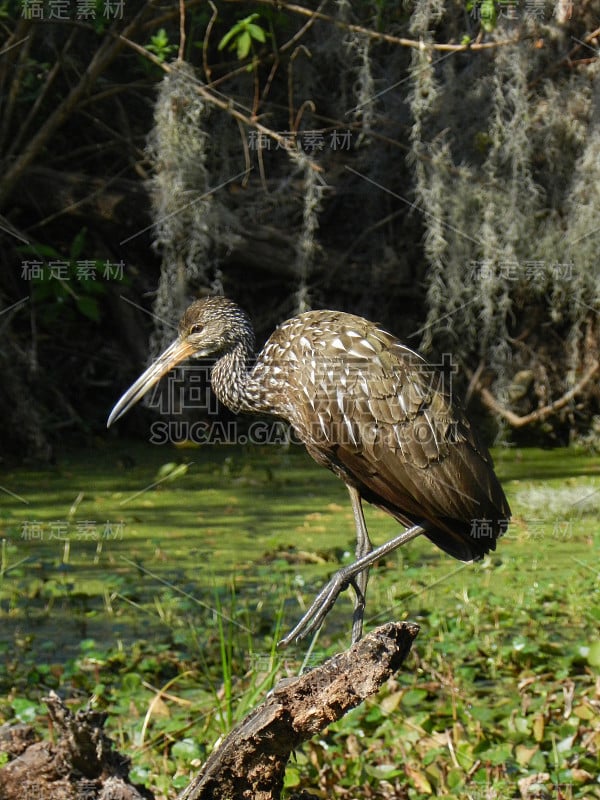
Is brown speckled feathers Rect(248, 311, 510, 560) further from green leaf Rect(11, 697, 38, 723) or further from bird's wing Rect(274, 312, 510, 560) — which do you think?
green leaf Rect(11, 697, 38, 723)

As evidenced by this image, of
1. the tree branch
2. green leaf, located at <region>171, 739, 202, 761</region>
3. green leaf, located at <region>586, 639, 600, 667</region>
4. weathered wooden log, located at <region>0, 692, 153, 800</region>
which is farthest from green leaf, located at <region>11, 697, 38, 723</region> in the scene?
the tree branch

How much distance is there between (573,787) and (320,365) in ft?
4.62

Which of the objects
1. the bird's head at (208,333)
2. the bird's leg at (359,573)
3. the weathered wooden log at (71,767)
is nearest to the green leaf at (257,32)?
the bird's head at (208,333)

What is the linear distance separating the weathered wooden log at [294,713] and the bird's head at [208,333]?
1296mm

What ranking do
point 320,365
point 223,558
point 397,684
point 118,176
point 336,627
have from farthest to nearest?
point 118,176, point 223,558, point 336,627, point 397,684, point 320,365

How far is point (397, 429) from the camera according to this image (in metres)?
3.39

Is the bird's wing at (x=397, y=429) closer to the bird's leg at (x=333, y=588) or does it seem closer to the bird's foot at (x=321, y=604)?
the bird's leg at (x=333, y=588)

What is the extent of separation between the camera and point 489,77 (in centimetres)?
768

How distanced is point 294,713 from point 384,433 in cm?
99

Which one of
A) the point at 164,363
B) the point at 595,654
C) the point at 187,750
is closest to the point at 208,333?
the point at 164,363

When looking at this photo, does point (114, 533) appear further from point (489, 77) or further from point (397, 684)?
point (489, 77)

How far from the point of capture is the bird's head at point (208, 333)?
147 inches

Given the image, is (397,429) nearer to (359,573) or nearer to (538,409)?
(359,573)

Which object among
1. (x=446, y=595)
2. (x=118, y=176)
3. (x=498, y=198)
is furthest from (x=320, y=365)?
(x=118, y=176)
